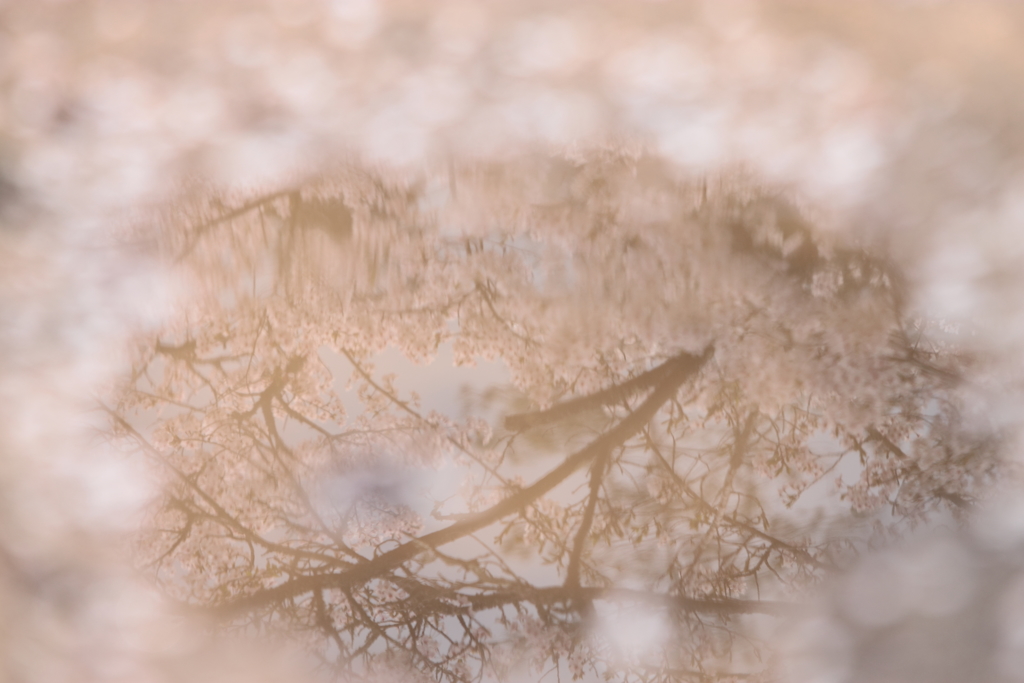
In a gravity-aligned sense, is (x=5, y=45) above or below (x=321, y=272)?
above

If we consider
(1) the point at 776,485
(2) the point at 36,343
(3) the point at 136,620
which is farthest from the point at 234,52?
(1) the point at 776,485

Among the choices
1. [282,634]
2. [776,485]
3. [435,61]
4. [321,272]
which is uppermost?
[435,61]

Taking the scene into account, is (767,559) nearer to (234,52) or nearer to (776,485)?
(776,485)

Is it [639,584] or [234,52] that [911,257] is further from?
[234,52]
